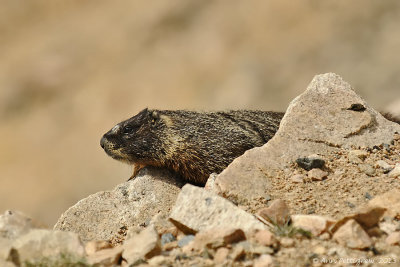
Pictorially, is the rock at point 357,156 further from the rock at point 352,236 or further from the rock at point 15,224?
the rock at point 15,224

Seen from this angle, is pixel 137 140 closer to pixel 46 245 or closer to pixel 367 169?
pixel 367 169

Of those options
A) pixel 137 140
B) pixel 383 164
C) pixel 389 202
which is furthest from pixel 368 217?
pixel 137 140

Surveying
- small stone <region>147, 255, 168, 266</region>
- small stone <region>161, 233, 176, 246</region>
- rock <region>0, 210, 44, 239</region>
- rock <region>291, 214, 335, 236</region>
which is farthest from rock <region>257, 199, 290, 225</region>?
rock <region>0, 210, 44, 239</region>

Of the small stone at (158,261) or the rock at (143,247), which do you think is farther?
the rock at (143,247)

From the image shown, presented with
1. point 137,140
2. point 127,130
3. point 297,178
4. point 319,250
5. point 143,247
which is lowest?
point 143,247

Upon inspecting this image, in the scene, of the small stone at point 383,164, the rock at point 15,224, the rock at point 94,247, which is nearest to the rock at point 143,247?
the rock at point 94,247

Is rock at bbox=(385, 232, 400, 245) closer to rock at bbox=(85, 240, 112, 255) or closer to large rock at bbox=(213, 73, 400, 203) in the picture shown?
large rock at bbox=(213, 73, 400, 203)
